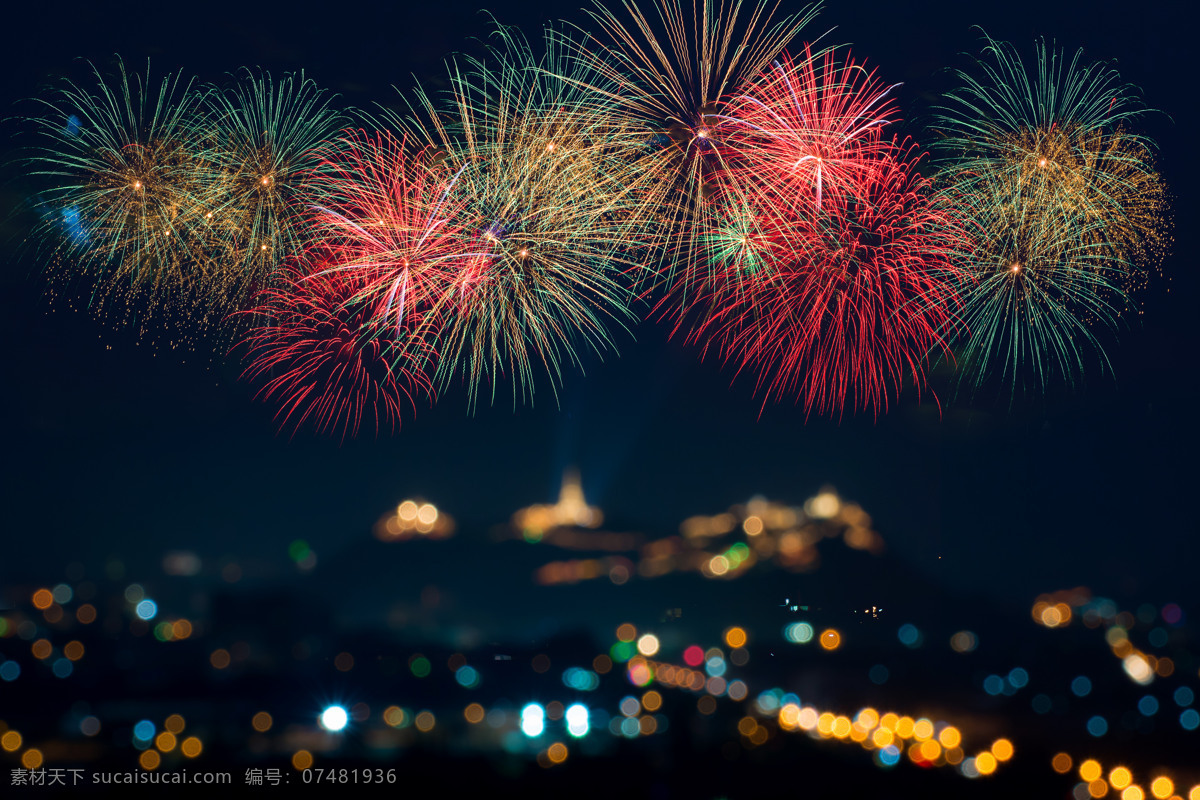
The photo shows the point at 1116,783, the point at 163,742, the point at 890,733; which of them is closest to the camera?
the point at 163,742

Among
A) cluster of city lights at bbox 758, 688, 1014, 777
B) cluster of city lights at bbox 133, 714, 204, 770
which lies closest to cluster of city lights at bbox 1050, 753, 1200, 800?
cluster of city lights at bbox 758, 688, 1014, 777

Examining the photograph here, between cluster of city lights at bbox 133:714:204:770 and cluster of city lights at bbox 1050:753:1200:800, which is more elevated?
cluster of city lights at bbox 133:714:204:770

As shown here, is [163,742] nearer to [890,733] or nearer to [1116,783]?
[890,733]

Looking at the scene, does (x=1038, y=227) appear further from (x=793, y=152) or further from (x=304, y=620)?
(x=304, y=620)

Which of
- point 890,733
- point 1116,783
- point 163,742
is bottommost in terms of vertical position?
point 1116,783

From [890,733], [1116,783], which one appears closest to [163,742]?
[890,733]

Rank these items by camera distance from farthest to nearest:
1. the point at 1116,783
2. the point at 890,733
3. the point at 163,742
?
the point at 890,733
the point at 1116,783
the point at 163,742

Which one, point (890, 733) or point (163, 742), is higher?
point (163, 742)

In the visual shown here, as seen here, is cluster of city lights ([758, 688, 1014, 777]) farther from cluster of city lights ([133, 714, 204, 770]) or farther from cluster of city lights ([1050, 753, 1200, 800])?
cluster of city lights ([133, 714, 204, 770])

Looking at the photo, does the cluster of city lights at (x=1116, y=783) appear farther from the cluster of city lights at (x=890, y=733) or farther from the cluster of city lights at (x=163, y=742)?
the cluster of city lights at (x=163, y=742)

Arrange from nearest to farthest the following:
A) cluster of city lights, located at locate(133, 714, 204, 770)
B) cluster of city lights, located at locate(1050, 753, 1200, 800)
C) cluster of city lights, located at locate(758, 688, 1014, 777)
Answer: cluster of city lights, located at locate(133, 714, 204, 770) < cluster of city lights, located at locate(1050, 753, 1200, 800) < cluster of city lights, located at locate(758, 688, 1014, 777)

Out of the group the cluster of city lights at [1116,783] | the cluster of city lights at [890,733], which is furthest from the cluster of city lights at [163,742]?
the cluster of city lights at [1116,783]
